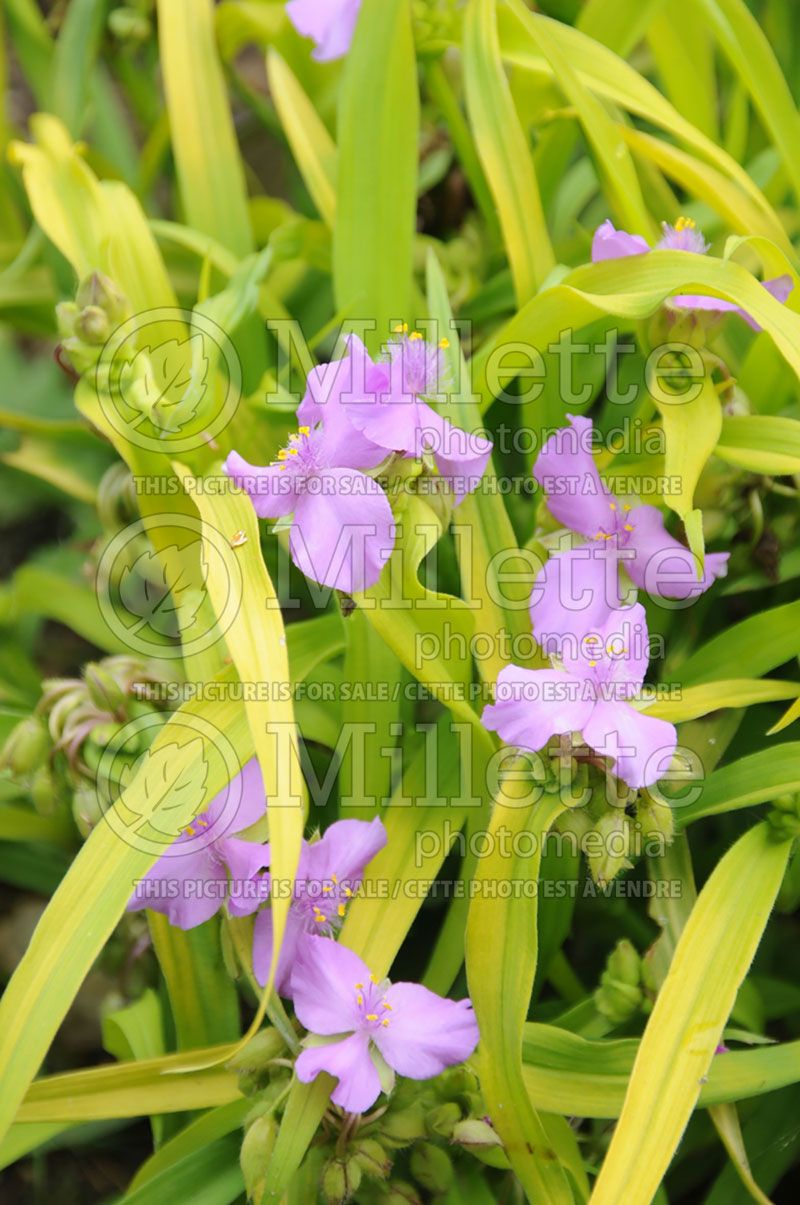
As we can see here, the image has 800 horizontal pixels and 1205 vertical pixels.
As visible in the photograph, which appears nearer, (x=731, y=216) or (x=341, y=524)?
(x=341, y=524)

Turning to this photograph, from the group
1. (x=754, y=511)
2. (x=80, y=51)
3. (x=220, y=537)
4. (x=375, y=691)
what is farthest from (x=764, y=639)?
(x=80, y=51)

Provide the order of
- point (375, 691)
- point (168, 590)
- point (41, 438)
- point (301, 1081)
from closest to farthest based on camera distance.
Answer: point (301, 1081) < point (375, 691) < point (168, 590) < point (41, 438)

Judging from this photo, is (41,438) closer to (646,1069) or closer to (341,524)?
(341,524)

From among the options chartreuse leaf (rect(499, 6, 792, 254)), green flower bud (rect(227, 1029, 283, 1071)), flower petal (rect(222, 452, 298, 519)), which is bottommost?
green flower bud (rect(227, 1029, 283, 1071))

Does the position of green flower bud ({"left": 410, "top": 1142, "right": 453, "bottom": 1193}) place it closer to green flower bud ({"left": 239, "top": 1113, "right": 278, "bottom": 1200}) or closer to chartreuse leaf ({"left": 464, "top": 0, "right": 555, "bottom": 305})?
green flower bud ({"left": 239, "top": 1113, "right": 278, "bottom": 1200})

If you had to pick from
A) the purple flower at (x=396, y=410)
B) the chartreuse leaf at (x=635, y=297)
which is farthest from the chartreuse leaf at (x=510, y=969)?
the chartreuse leaf at (x=635, y=297)

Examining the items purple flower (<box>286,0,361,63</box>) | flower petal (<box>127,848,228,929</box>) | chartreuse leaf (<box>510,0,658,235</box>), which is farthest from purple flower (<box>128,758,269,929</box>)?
purple flower (<box>286,0,361,63</box>)
